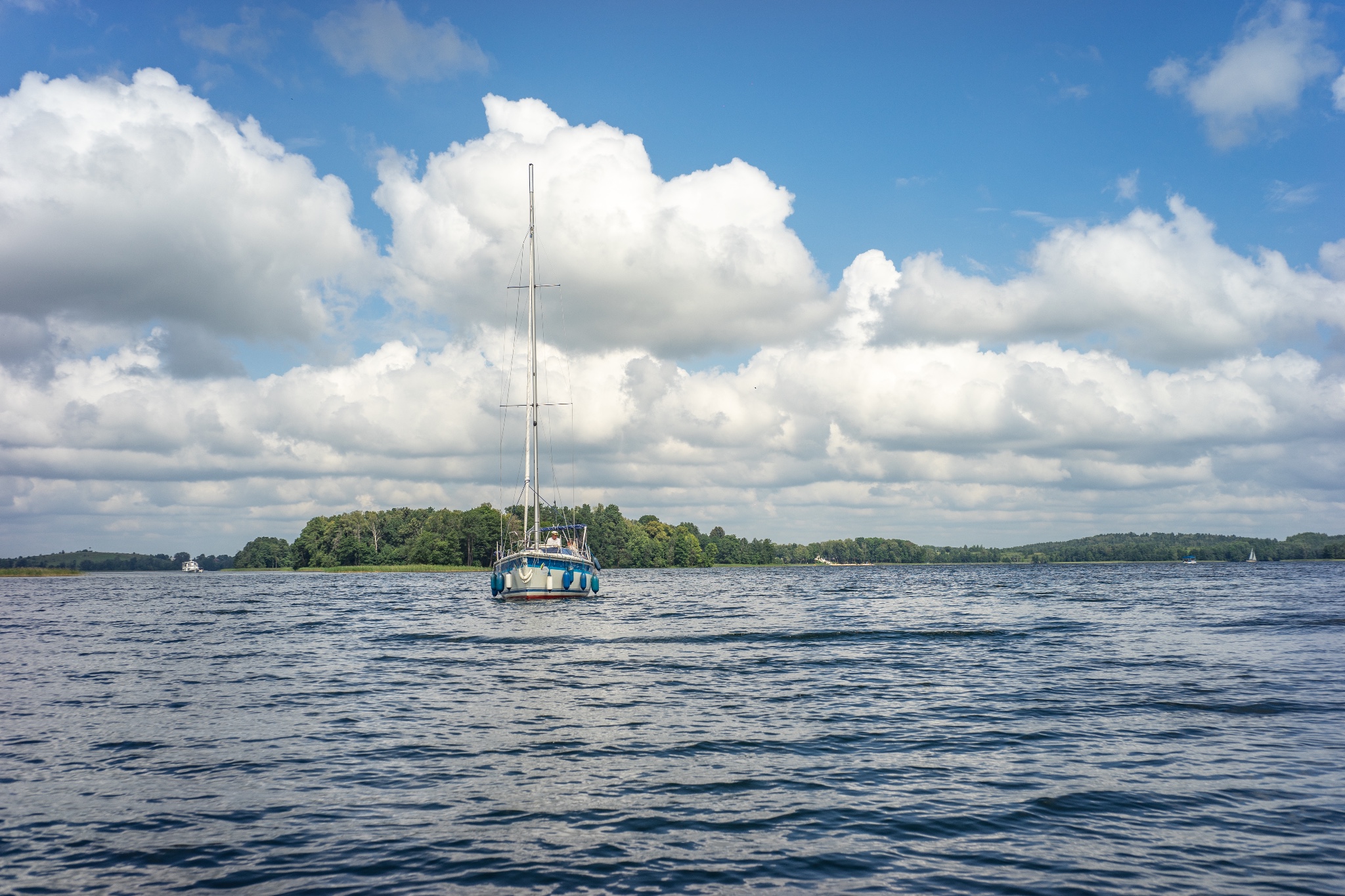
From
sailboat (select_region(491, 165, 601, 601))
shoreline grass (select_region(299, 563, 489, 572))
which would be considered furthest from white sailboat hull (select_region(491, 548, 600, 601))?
shoreline grass (select_region(299, 563, 489, 572))

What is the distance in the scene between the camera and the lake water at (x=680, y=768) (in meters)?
10.3

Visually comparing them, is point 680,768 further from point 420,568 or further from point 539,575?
point 420,568

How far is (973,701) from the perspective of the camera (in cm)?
2209

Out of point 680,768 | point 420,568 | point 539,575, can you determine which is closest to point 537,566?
point 539,575

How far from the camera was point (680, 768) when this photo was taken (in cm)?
1516

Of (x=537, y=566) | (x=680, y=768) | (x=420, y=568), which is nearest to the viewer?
(x=680, y=768)

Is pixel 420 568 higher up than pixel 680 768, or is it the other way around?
pixel 680 768

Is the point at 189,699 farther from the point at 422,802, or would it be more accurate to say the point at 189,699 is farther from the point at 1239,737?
the point at 1239,737

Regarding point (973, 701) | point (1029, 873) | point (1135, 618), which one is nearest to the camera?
point (1029, 873)

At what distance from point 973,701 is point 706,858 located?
13.8 metres

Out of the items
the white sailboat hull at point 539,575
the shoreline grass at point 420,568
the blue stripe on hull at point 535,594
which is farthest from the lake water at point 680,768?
the shoreline grass at point 420,568

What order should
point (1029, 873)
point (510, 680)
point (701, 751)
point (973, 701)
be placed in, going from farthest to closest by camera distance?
point (510, 680) → point (973, 701) → point (701, 751) → point (1029, 873)

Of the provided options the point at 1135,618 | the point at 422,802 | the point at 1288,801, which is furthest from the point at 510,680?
the point at 1135,618

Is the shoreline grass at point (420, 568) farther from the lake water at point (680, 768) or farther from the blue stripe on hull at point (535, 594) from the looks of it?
the lake water at point (680, 768)
